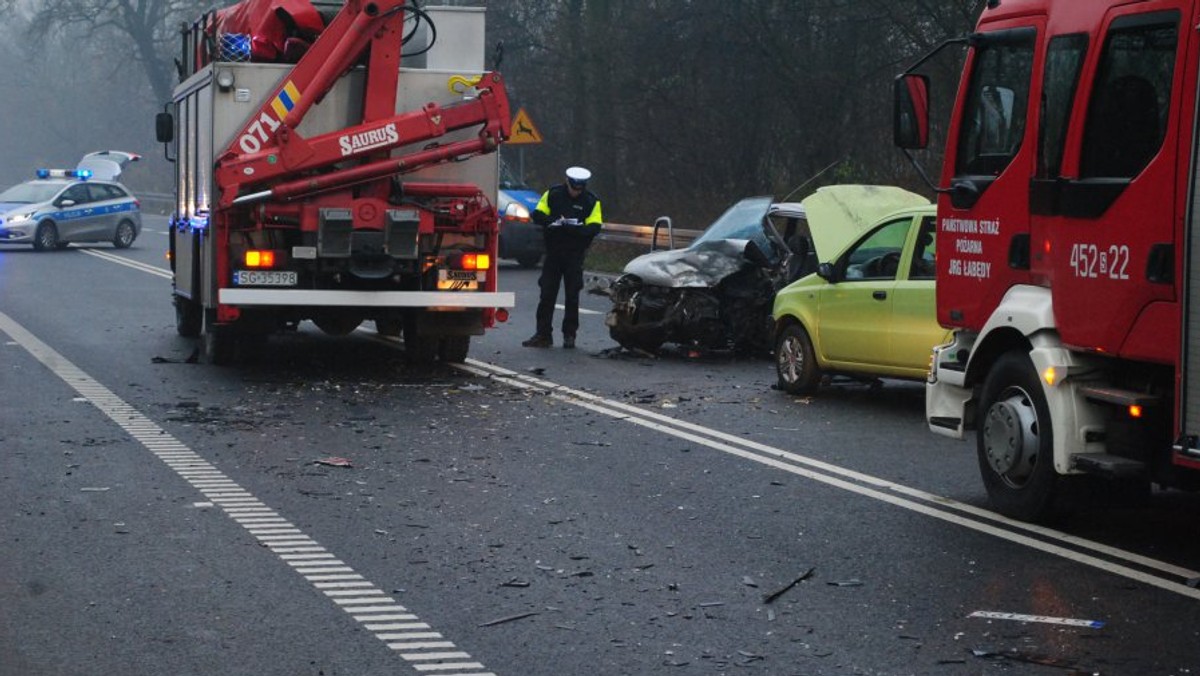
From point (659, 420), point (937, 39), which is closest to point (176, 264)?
point (659, 420)

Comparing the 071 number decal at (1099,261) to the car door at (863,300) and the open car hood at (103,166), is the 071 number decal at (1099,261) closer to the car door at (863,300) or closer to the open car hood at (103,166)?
the car door at (863,300)

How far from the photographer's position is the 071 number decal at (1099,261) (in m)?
7.43

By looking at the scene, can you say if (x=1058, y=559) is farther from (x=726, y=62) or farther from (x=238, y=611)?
(x=726, y=62)

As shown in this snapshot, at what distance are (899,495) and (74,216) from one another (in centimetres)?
2877

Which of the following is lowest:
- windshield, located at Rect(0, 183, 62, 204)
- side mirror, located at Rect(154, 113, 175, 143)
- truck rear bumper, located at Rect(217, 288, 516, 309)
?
truck rear bumper, located at Rect(217, 288, 516, 309)

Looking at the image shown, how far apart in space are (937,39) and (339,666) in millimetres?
23320

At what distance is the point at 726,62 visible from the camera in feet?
110

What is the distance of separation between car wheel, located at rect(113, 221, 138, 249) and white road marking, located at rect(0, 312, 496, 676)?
2232 centimetres

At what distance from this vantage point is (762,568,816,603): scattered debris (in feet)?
22.1

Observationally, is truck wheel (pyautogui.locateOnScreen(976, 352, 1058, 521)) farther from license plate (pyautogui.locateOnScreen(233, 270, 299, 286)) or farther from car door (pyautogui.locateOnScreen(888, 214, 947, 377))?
license plate (pyautogui.locateOnScreen(233, 270, 299, 286))

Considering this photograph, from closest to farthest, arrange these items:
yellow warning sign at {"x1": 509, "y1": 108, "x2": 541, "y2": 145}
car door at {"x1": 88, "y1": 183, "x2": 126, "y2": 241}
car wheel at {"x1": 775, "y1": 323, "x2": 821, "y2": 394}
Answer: car wheel at {"x1": 775, "y1": 323, "x2": 821, "y2": 394}
yellow warning sign at {"x1": 509, "y1": 108, "x2": 541, "y2": 145}
car door at {"x1": 88, "y1": 183, "x2": 126, "y2": 241}

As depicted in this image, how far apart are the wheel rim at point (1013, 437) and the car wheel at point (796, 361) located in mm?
4694

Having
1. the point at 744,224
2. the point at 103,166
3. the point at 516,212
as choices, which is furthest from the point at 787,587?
the point at 103,166

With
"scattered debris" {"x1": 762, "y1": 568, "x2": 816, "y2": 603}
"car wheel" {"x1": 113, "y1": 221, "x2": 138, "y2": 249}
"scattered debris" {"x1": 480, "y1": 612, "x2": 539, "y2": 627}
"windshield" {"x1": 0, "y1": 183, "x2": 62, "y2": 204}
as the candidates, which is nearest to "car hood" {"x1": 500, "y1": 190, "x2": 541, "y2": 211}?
"car wheel" {"x1": 113, "y1": 221, "x2": 138, "y2": 249}
